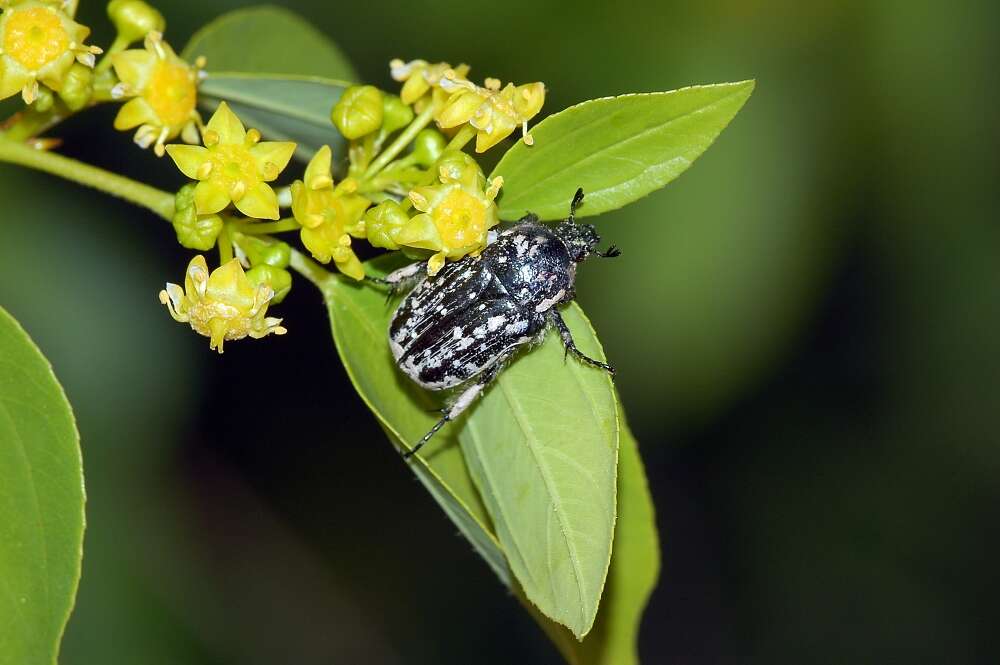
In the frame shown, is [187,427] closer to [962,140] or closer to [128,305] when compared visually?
[128,305]

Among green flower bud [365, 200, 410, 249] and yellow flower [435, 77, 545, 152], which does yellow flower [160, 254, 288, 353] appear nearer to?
green flower bud [365, 200, 410, 249]

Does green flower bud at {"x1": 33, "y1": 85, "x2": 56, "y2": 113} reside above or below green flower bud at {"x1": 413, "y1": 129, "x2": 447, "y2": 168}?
above

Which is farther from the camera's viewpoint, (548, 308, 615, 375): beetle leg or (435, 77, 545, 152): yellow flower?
(435, 77, 545, 152): yellow flower

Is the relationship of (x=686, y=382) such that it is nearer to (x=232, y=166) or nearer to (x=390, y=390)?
(x=390, y=390)

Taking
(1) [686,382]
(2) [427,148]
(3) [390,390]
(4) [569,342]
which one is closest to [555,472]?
(4) [569,342]

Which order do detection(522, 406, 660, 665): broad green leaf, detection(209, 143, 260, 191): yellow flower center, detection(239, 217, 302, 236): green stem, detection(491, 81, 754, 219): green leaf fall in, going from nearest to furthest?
detection(491, 81, 754, 219): green leaf → detection(209, 143, 260, 191): yellow flower center → detection(239, 217, 302, 236): green stem → detection(522, 406, 660, 665): broad green leaf

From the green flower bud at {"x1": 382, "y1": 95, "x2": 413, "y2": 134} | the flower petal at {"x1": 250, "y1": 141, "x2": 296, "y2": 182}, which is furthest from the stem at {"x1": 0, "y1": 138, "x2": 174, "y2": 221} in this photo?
the green flower bud at {"x1": 382, "y1": 95, "x2": 413, "y2": 134}

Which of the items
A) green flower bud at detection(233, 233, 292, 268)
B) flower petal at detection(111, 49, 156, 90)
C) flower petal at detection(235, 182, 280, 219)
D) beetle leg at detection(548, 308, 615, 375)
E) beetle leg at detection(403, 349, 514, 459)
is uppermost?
flower petal at detection(111, 49, 156, 90)
